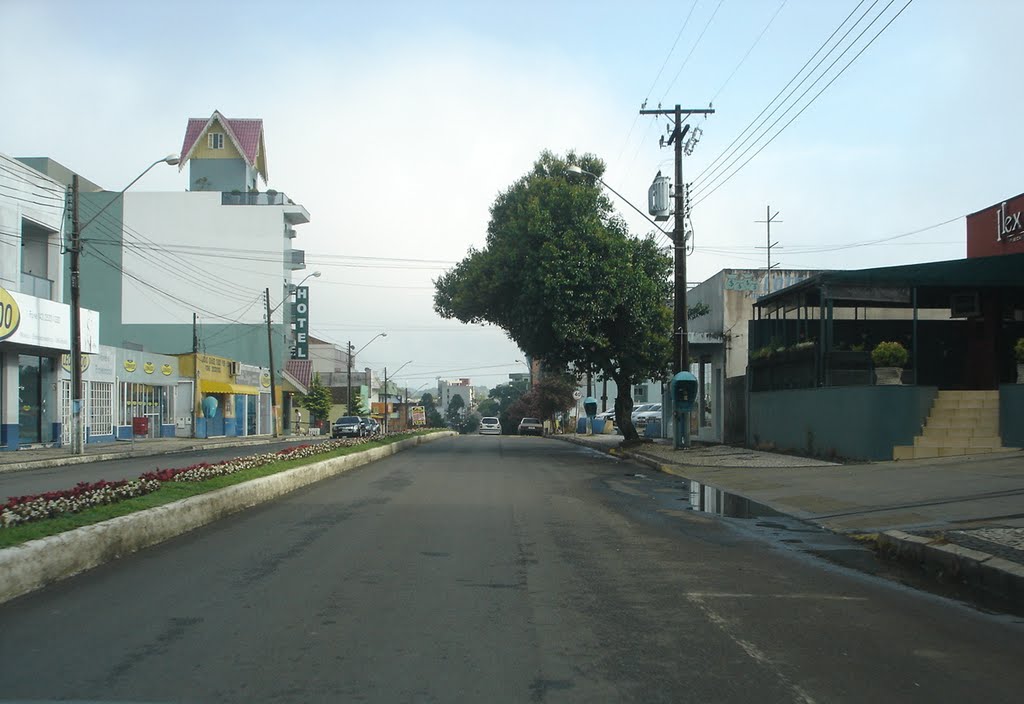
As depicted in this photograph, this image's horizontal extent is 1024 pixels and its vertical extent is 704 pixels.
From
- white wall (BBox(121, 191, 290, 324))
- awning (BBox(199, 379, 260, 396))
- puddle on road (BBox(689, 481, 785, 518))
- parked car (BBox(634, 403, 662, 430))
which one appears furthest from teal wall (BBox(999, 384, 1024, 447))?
white wall (BBox(121, 191, 290, 324))

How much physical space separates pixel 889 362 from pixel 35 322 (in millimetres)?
26882

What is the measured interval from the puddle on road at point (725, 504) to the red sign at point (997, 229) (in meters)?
13.5

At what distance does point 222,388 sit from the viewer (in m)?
54.4

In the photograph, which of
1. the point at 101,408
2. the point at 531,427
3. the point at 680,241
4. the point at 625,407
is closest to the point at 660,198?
the point at 680,241

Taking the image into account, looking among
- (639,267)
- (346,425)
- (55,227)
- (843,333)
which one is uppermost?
(55,227)

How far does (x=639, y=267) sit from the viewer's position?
30.1 meters

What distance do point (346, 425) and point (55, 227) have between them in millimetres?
21806

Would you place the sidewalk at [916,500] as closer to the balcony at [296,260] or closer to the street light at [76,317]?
the street light at [76,317]

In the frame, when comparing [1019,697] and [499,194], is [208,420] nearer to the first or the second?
[499,194]

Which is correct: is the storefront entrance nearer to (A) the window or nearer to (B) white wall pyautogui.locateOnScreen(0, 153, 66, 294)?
(B) white wall pyautogui.locateOnScreen(0, 153, 66, 294)

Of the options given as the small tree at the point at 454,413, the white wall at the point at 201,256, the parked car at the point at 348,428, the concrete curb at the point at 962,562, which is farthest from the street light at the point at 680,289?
the small tree at the point at 454,413

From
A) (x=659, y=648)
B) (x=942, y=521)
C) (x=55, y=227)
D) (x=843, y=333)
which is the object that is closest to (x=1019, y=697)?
(x=659, y=648)

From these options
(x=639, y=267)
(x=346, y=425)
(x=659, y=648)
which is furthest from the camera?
(x=346, y=425)

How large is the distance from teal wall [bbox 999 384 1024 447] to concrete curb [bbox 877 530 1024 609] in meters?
9.76
